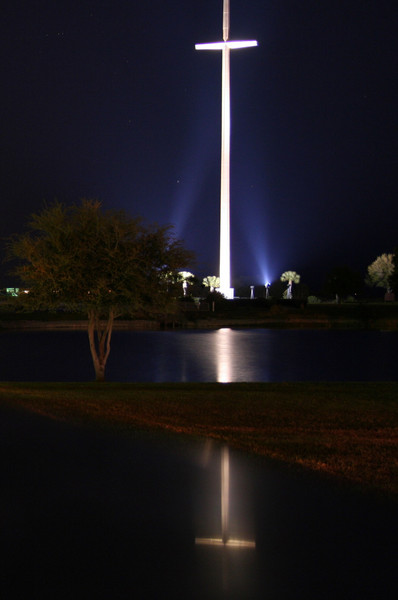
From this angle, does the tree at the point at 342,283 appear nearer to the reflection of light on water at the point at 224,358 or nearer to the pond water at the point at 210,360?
the reflection of light on water at the point at 224,358

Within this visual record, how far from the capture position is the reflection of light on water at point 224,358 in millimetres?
28016

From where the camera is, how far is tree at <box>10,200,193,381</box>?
19719mm

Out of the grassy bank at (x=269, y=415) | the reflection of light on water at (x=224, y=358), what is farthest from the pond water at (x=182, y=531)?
the reflection of light on water at (x=224, y=358)

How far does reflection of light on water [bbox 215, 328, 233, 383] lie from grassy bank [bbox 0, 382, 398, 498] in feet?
28.9

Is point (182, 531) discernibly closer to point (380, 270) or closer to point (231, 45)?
point (231, 45)

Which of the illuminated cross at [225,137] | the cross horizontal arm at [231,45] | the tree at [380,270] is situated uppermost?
the cross horizontal arm at [231,45]

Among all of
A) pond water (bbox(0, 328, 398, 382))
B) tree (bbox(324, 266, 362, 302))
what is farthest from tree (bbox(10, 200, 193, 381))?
tree (bbox(324, 266, 362, 302))

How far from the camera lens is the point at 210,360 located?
115 feet

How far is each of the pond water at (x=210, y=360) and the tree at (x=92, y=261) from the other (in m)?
6.74

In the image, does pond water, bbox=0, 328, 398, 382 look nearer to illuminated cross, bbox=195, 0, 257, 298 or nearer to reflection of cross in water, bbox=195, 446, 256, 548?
reflection of cross in water, bbox=195, 446, 256, 548

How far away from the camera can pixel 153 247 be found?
816 inches

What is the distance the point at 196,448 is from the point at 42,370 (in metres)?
21.3

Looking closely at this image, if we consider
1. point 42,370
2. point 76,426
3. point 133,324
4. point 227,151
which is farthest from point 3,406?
point 227,151

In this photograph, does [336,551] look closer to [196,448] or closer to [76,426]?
[196,448]
